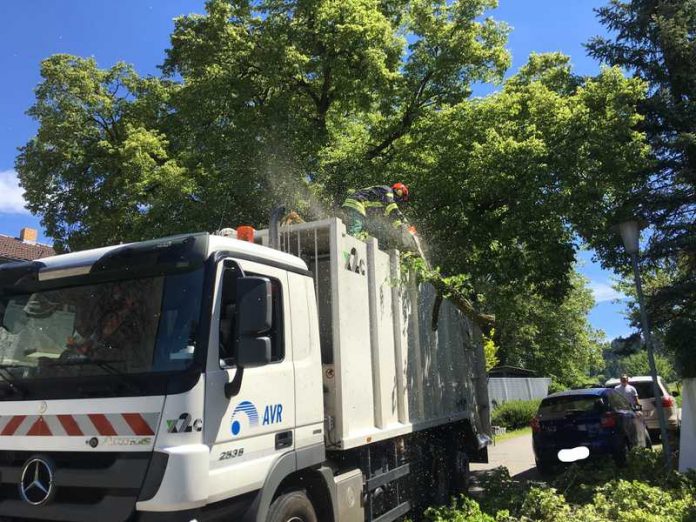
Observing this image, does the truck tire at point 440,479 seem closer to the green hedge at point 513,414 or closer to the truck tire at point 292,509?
the truck tire at point 292,509

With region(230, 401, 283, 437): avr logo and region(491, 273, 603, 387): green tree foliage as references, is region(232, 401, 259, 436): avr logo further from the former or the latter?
region(491, 273, 603, 387): green tree foliage

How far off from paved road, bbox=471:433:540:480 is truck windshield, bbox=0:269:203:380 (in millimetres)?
8193

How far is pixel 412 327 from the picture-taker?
6176 millimetres

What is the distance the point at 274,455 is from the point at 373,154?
38.8ft

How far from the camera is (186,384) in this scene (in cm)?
312

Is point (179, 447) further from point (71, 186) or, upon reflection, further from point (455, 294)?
point (71, 186)

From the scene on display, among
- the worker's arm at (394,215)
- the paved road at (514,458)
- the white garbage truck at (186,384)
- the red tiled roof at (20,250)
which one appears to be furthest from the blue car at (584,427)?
the red tiled roof at (20,250)

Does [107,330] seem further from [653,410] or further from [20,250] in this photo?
[20,250]

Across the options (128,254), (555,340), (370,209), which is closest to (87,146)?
(370,209)

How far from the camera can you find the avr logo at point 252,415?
11.3 feet

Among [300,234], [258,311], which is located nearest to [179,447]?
[258,311]

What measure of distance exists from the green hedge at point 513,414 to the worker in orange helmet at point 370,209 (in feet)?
48.4

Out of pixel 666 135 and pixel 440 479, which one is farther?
pixel 666 135

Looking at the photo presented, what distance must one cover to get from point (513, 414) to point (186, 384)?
19.9 m
